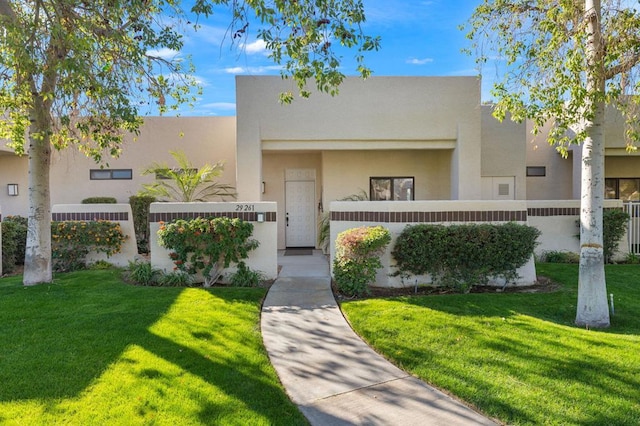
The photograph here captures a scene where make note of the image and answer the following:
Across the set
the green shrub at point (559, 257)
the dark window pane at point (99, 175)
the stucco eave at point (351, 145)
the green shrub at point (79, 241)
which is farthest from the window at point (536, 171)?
the dark window pane at point (99, 175)

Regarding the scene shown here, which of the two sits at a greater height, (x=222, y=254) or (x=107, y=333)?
(x=222, y=254)

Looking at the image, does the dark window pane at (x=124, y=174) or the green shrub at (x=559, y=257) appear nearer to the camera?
the green shrub at (x=559, y=257)

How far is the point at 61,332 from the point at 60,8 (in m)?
4.72

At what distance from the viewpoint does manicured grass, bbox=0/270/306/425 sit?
330cm

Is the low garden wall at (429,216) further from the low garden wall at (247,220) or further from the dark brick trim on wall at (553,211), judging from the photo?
the dark brick trim on wall at (553,211)

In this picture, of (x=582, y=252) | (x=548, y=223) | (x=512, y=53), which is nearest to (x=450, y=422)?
(x=582, y=252)

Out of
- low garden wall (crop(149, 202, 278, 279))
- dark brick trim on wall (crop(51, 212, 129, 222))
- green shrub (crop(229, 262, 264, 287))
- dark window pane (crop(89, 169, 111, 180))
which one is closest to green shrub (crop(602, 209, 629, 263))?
low garden wall (crop(149, 202, 278, 279))

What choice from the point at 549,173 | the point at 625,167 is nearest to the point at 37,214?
the point at 549,173

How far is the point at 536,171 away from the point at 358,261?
10389 millimetres

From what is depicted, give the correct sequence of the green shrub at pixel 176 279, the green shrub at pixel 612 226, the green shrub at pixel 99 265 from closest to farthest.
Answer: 1. the green shrub at pixel 176 279
2. the green shrub at pixel 99 265
3. the green shrub at pixel 612 226

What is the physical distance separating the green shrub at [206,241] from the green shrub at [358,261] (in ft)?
6.89

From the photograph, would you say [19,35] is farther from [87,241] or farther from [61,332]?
[87,241]

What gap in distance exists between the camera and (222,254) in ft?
26.7

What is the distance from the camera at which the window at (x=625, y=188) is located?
14.8 metres
